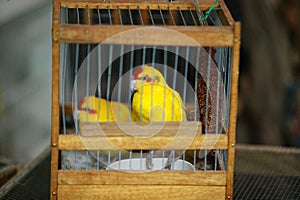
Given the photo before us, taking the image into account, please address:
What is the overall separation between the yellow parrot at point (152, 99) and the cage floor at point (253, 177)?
13.9 inches

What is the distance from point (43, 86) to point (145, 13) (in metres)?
1.38

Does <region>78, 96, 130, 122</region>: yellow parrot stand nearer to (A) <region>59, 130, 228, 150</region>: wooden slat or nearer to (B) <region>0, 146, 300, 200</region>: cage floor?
(B) <region>0, 146, 300, 200</region>: cage floor

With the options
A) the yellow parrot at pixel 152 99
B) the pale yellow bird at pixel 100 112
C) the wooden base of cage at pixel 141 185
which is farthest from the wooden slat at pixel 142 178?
the pale yellow bird at pixel 100 112

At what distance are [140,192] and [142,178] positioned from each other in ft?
0.12

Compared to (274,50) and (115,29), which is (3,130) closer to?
(115,29)

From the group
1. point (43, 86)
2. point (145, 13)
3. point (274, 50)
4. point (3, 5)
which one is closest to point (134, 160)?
point (145, 13)

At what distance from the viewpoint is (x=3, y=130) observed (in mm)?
2617

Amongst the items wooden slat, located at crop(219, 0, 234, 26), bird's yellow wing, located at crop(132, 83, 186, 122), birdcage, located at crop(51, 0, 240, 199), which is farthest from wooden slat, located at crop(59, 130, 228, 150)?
wooden slat, located at crop(219, 0, 234, 26)

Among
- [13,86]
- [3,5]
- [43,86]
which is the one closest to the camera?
[3,5]

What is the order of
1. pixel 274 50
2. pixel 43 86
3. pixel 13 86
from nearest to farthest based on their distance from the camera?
pixel 13 86
pixel 43 86
pixel 274 50

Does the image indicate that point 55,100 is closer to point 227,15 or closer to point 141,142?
point 141,142

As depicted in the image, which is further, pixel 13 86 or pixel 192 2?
pixel 13 86

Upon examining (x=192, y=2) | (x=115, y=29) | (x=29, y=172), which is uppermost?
(x=192, y=2)

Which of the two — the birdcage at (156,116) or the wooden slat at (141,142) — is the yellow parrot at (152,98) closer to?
the birdcage at (156,116)
